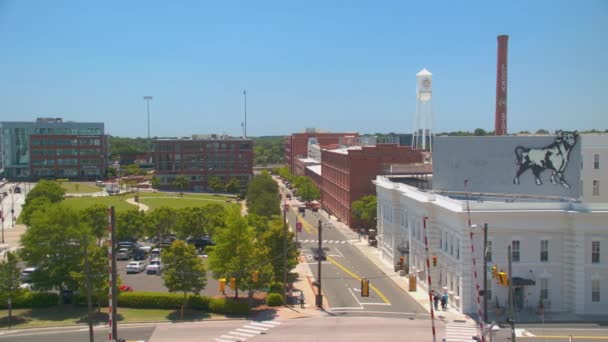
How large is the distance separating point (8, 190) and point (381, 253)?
111419mm

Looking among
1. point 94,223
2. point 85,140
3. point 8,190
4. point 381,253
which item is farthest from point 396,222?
point 85,140

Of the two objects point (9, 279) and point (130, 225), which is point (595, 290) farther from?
point (130, 225)

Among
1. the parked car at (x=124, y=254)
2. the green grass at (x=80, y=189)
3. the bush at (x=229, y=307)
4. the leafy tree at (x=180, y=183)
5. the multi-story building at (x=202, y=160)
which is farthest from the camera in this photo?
the multi-story building at (x=202, y=160)

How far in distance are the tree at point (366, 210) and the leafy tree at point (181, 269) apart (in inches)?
1652

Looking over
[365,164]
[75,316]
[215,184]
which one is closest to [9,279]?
[75,316]

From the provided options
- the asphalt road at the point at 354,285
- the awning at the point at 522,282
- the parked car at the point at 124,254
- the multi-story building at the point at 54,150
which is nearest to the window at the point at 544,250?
the awning at the point at 522,282

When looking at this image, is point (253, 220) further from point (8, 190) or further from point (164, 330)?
point (8, 190)

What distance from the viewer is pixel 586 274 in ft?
126

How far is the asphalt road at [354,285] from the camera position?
40719mm

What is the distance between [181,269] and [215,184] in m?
102

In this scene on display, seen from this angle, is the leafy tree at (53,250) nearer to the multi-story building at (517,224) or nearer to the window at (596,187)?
the multi-story building at (517,224)

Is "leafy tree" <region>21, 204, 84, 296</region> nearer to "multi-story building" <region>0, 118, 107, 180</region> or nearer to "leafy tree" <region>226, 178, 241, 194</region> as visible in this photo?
"leafy tree" <region>226, 178, 241, 194</region>

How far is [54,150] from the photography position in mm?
162125

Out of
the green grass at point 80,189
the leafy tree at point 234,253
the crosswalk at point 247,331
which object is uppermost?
the leafy tree at point 234,253
